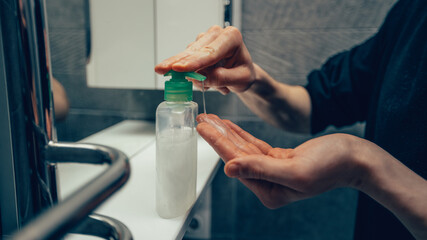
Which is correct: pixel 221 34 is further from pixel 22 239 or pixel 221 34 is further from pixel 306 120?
pixel 22 239

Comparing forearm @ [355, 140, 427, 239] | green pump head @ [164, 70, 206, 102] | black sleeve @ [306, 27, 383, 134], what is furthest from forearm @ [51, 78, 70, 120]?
black sleeve @ [306, 27, 383, 134]

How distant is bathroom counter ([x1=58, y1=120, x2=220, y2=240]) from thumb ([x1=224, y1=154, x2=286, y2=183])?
13 centimetres

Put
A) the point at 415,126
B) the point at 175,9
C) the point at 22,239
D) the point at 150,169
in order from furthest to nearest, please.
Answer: the point at 175,9, the point at 150,169, the point at 415,126, the point at 22,239

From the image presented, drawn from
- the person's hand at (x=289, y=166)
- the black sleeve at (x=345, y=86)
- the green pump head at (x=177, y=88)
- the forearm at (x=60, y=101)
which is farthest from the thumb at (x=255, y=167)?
the black sleeve at (x=345, y=86)

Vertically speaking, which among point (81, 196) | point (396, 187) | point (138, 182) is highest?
point (81, 196)

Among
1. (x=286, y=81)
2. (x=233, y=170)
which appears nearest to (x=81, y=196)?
(x=233, y=170)

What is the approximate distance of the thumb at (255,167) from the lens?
0.38 metres

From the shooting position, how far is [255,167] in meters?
0.39

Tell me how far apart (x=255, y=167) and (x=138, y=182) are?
0.34 metres

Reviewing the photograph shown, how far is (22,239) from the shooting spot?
0.14 meters

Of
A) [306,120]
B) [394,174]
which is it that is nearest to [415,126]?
[394,174]

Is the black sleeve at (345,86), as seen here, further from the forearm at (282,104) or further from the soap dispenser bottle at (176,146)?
the soap dispenser bottle at (176,146)

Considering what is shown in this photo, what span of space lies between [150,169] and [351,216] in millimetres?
705

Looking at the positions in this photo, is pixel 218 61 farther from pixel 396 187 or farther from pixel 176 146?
pixel 396 187
